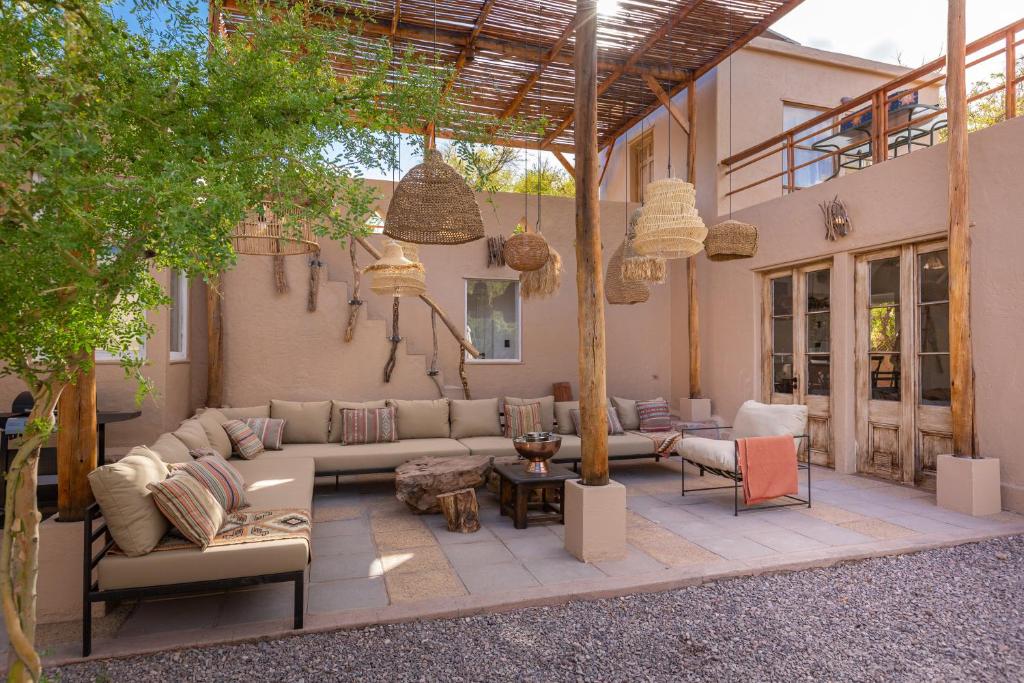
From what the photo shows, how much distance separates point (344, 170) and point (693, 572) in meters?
3.08

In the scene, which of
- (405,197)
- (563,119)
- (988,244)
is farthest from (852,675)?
(563,119)

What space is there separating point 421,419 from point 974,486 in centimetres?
511

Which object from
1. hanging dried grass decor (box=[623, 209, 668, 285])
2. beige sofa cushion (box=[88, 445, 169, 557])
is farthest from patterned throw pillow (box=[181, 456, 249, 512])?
hanging dried grass decor (box=[623, 209, 668, 285])

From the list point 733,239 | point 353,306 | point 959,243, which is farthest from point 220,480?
point 959,243

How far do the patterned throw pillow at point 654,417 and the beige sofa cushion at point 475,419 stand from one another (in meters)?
1.75

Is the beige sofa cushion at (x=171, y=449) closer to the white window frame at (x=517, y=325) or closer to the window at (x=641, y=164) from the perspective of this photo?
the white window frame at (x=517, y=325)

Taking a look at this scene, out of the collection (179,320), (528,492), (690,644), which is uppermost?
(179,320)

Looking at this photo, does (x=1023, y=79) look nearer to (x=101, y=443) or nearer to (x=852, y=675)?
(x=852, y=675)

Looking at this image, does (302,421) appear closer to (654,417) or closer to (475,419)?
(475,419)

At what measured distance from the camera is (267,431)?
5.95m

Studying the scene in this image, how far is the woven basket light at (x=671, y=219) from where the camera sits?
4684 millimetres

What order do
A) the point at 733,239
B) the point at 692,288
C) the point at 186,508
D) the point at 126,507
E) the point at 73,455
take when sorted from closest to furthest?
1. the point at 126,507
2. the point at 186,508
3. the point at 73,455
4. the point at 733,239
5. the point at 692,288

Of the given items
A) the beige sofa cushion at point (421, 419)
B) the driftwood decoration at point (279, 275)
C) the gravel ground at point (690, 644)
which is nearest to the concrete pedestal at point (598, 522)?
the gravel ground at point (690, 644)

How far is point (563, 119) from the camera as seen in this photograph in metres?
9.88
